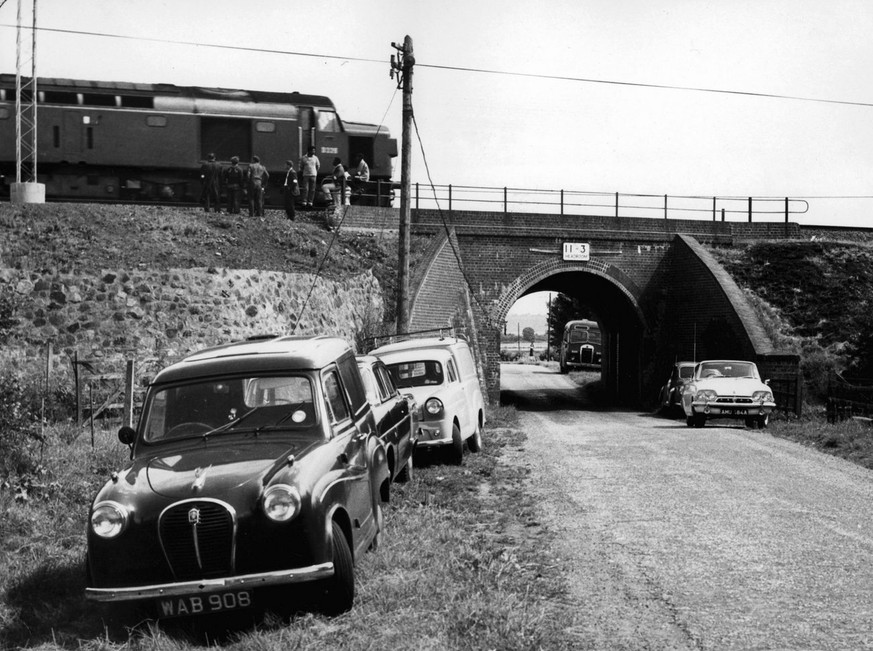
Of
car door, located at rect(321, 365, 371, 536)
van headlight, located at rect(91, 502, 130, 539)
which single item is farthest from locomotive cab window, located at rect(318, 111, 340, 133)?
van headlight, located at rect(91, 502, 130, 539)

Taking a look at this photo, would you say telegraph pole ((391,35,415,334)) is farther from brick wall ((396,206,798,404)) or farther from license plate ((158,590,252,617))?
license plate ((158,590,252,617))

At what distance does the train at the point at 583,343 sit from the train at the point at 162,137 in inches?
1184

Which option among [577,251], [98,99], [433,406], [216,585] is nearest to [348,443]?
[216,585]

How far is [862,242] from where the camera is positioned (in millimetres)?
37000

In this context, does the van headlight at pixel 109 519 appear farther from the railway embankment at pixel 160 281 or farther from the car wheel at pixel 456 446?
the railway embankment at pixel 160 281

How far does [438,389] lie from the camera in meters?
14.8

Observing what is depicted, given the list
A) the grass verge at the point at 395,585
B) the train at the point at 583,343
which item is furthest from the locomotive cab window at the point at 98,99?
the train at the point at 583,343

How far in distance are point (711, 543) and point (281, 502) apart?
4.36 meters

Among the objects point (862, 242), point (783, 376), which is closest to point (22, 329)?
point (783, 376)

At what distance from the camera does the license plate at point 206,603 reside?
6406 millimetres

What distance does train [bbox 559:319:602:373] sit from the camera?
6194cm

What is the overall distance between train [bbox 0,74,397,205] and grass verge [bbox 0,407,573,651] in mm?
21024

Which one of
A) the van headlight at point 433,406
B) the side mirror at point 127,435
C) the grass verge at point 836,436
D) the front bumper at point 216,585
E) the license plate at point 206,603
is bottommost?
the grass verge at point 836,436

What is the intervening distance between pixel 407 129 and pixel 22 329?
9.44 meters
